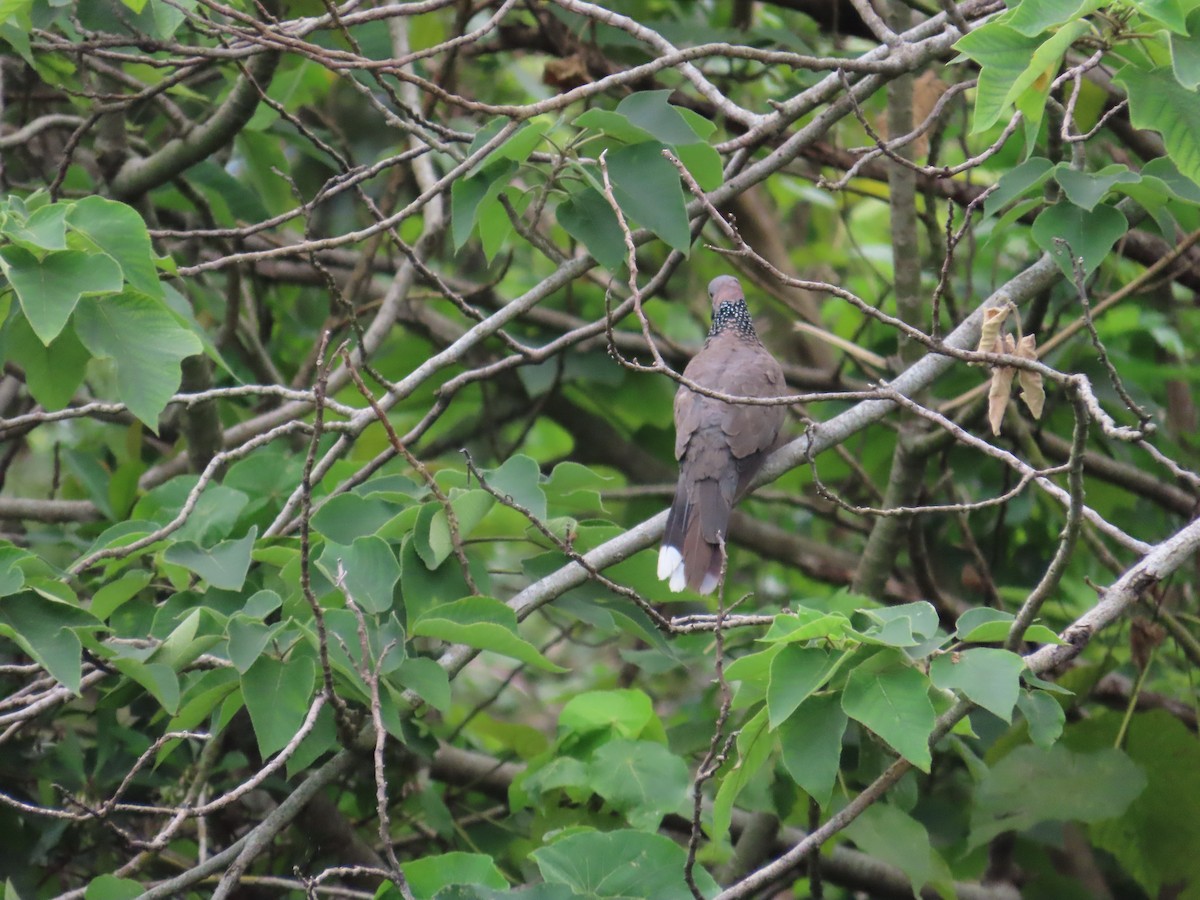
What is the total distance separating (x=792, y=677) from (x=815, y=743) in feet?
0.57

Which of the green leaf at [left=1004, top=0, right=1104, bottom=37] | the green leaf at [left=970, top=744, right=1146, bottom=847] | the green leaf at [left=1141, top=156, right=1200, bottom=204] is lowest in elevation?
the green leaf at [left=970, top=744, right=1146, bottom=847]

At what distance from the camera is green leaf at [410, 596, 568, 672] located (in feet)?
8.45

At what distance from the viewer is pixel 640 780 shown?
3.09m

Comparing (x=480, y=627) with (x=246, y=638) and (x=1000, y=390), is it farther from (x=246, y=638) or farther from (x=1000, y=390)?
(x=1000, y=390)

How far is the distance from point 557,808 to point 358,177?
67.7 inches

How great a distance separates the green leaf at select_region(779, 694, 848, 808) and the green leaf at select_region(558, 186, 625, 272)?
1178 millimetres

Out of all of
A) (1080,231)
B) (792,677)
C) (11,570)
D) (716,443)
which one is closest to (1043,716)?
(792,677)

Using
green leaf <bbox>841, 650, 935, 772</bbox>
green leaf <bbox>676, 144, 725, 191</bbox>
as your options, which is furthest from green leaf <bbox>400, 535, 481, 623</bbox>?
green leaf <bbox>676, 144, 725, 191</bbox>

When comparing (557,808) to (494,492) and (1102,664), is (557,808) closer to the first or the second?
(494,492)

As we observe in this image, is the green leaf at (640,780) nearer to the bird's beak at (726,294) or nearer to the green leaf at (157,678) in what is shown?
the green leaf at (157,678)

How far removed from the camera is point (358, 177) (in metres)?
3.17

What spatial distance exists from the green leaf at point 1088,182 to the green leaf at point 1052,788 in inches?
60.7

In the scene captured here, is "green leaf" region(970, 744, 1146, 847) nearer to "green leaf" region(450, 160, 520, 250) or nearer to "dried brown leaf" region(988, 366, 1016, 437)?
"dried brown leaf" region(988, 366, 1016, 437)

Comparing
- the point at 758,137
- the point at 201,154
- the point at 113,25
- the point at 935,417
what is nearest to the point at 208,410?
the point at 201,154
